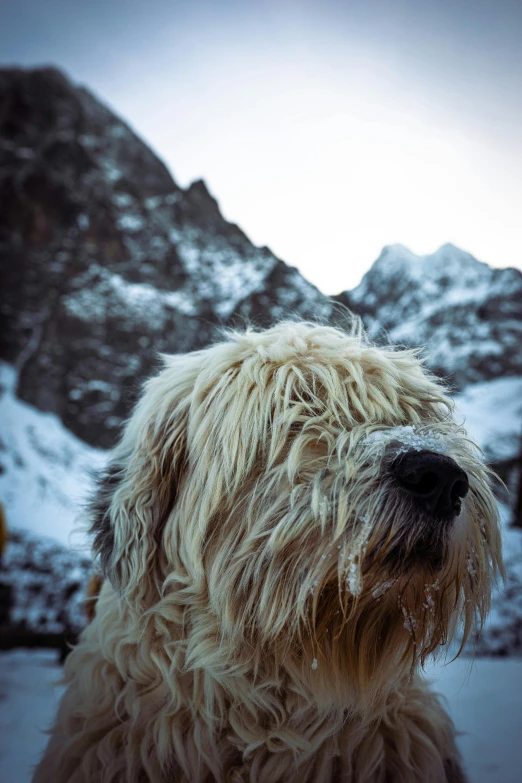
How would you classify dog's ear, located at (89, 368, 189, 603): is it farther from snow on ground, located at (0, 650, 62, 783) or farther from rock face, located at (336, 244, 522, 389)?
rock face, located at (336, 244, 522, 389)

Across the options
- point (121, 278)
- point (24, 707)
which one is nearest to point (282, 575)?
point (24, 707)

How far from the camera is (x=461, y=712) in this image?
254 cm

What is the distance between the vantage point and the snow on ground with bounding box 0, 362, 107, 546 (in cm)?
384

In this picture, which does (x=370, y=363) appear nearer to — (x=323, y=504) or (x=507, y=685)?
(x=323, y=504)

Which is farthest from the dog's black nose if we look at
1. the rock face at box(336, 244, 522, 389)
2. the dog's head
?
the rock face at box(336, 244, 522, 389)

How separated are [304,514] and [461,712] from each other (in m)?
2.21

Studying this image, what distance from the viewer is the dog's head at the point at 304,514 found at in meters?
1.07

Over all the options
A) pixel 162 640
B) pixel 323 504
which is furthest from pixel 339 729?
pixel 323 504

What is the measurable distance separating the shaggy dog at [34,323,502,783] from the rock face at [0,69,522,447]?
1507 millimetres

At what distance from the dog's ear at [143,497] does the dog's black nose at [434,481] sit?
70 centimetres

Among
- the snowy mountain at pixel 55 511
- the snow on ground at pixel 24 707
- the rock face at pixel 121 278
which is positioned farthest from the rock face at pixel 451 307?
the snow on ground at pixel 24 707

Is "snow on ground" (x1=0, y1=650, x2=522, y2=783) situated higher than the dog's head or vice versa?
the dog's head

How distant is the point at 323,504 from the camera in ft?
3.58

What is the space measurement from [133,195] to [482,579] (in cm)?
478
